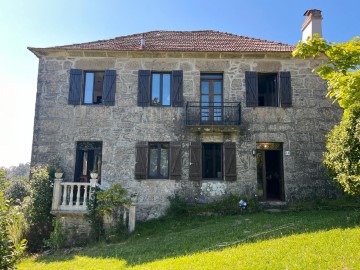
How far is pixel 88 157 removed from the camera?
1243 cm

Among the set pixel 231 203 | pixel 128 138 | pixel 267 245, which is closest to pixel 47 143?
pixel 128 138

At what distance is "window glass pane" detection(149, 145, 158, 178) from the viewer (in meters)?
12.1

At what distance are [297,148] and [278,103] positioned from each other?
196 cm

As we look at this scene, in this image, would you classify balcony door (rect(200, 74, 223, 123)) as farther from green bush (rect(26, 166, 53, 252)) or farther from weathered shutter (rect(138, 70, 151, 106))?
green bush (rect(26, 166, 53, 252))

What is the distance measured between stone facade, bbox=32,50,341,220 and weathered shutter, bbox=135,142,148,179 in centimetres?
19

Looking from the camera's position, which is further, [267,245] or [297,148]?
[297,148]

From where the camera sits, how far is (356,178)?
8.04 m

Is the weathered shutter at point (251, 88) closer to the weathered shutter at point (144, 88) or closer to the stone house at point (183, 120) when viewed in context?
the stone house at point (183, 120)

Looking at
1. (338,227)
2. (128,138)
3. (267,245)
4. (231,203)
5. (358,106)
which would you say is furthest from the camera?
(128,138)

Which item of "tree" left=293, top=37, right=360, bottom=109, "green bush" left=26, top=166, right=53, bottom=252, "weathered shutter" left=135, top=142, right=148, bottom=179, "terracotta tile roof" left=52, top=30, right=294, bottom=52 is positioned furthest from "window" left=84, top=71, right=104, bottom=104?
"tree" left=293, top=37, right=360, bottom=109

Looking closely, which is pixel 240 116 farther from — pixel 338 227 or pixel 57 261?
pixel 57 261

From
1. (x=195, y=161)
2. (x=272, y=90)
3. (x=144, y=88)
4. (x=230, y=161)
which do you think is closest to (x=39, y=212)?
(x=195, y=161)

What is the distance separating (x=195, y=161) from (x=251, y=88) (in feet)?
12.3

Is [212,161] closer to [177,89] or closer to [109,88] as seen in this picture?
[177,89]
